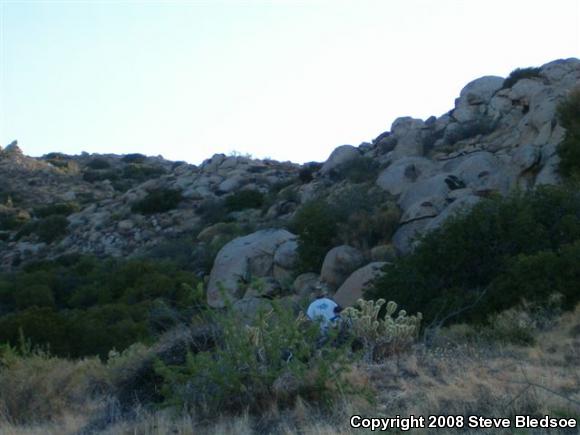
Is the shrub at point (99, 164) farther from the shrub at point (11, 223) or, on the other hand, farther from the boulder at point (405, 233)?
the boulder at point (405, 233)

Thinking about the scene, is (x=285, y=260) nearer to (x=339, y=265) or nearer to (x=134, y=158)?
(x=339, y=265)

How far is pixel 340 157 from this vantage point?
38844mm

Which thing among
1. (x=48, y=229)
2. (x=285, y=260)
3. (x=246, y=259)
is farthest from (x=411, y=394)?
(x=48, y=229)

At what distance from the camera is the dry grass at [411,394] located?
28.7 feet

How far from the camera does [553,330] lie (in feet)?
44.4

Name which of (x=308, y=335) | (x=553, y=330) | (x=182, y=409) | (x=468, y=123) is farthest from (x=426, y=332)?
(x=468, y=123)

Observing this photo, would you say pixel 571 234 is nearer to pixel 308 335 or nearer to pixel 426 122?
pixel 308 335

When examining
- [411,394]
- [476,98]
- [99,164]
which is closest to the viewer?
[411,394]

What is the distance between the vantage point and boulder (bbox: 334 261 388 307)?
21484mm

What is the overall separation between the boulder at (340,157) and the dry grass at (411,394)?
25145 millimetres

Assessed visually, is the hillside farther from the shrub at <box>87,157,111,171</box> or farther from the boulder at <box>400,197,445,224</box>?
the shrub at <box>87,157,111,171</box>

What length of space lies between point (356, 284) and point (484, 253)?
141 inches

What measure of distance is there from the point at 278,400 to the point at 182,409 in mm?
1010

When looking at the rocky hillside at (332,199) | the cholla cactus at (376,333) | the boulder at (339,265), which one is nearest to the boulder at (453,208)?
the rocky hillside at (332,199)
